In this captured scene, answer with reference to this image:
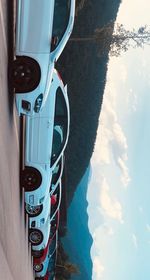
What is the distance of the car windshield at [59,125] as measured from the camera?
12.4m

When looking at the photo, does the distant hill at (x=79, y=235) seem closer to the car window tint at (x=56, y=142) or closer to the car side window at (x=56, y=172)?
the car side window at (x=56, y=172)

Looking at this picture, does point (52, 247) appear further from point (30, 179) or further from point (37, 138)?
point (37, 138)

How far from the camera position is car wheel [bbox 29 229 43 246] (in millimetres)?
16469

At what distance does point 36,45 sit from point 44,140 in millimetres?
3156

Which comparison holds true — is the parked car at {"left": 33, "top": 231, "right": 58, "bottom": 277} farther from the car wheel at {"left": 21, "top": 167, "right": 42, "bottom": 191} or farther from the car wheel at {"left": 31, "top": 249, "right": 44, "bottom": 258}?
the car wheel at {"left": 21, "top": 167, "right": 42, "bottom": 191}

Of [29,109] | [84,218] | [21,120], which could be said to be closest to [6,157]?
[29,109]

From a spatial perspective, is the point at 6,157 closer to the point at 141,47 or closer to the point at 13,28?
the point at 13,28

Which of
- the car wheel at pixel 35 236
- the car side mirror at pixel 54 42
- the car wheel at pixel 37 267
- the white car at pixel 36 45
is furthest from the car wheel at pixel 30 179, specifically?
the car wheel at pixel 37 267

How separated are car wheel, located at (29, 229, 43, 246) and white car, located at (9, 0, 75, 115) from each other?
22.5 feet

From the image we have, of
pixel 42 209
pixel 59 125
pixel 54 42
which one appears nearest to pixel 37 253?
pixel 42 209

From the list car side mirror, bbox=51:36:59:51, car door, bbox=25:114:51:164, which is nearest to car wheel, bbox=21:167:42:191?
car door, bbox=25:114:51:164

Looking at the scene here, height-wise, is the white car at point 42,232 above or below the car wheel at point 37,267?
above

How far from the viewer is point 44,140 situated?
12266 mm

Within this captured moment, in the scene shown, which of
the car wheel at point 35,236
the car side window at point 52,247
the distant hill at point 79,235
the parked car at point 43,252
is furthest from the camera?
the distant hill at point 79,235
